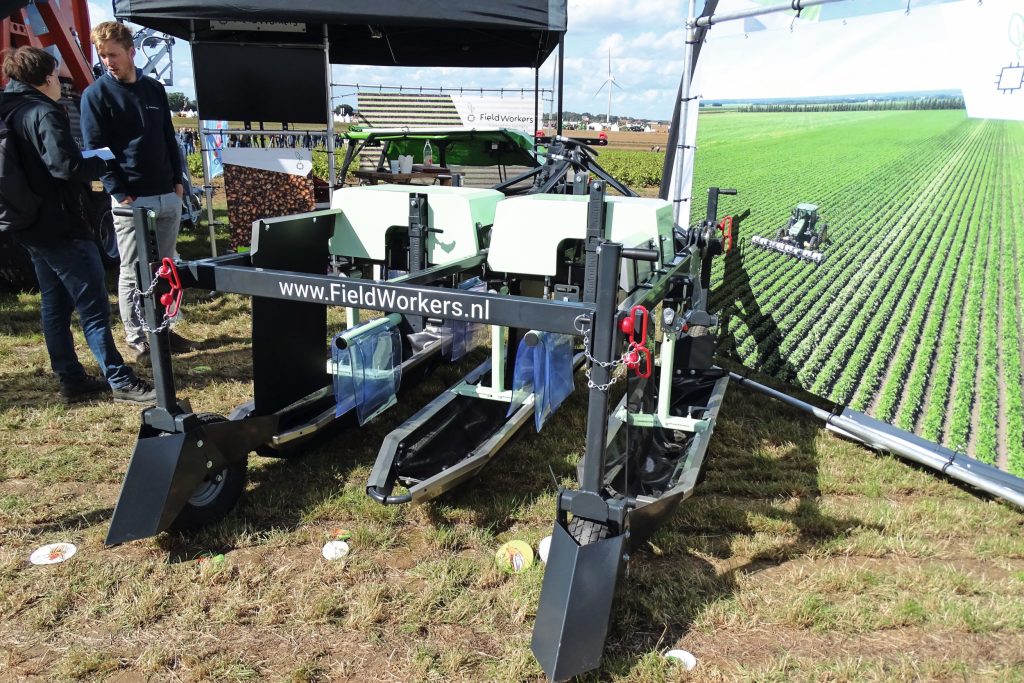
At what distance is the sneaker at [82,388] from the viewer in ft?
15.7

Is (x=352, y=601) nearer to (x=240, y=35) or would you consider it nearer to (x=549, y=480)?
(x=549, y=480)

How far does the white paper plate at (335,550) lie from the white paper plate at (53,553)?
41.8 inches

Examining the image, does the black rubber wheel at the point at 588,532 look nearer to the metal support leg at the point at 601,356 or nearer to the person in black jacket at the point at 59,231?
the metal support leg at the point at 601,356

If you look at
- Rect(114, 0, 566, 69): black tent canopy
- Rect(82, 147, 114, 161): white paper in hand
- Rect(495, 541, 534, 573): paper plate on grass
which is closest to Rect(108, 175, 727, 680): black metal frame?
Rect(495, 541, 534, 573): paper plate on grass

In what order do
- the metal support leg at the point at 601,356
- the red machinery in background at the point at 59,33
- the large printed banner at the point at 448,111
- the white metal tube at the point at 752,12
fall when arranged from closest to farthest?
1. the metal support leg at the point at 601,356
2. the white metal tube at the point at 752,12
3. the red machinery in background at the point at 59,33
4. the large printed banner at the point at 448,111

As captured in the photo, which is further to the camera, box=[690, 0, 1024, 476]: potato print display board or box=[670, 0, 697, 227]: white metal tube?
box=[670, 0, 697, 227]: white metal tube

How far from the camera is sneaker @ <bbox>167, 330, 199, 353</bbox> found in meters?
5.91

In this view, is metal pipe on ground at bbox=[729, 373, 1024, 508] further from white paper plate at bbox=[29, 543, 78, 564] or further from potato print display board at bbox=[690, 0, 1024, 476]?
white paper plate at bbox=[29, 543, 78, 564]

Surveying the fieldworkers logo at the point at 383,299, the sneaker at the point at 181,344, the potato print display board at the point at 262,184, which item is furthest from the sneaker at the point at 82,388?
the potato print display board at the point at 262,184

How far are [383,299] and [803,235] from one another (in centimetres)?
314

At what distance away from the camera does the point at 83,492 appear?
12.0ft

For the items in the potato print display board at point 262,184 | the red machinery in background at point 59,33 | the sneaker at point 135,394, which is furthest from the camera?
the potato print display board at point 262,184

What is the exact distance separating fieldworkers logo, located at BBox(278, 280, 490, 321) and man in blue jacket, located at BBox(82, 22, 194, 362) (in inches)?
91.6

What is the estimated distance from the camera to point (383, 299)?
2.67 metres
